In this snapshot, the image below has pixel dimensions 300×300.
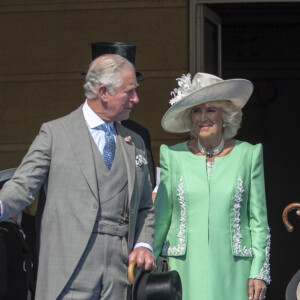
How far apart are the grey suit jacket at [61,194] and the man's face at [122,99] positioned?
178 mm

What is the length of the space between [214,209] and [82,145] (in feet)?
3.06

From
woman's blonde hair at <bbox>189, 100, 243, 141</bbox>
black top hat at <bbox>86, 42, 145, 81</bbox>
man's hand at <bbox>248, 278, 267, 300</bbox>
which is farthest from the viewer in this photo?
black top hat at <bbox>86, 42, 145, 81</bbox>

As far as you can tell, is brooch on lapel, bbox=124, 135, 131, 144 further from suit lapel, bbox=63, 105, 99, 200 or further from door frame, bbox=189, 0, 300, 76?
door frame, bbox=189, 0, 300, 76

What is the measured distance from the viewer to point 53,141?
4.56m

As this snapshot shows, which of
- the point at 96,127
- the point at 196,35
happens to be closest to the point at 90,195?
the point at 96,127

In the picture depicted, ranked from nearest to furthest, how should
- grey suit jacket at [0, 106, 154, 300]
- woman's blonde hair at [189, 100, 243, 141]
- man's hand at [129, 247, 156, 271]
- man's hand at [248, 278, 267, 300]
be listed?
grey suit jacket at [0, 106, 154, 300], man's hand at [129, 247, 156, 271], man's hand at [248, 278, 267, 300], woman's blonde hair at [189, 100, 243, 141]

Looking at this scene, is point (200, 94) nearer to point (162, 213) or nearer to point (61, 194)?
point (162, 213)

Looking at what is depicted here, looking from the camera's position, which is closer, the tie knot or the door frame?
the tie knot

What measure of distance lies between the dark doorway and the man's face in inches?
184

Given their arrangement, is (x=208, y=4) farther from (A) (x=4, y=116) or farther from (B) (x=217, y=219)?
(B) (x=217, y=219)

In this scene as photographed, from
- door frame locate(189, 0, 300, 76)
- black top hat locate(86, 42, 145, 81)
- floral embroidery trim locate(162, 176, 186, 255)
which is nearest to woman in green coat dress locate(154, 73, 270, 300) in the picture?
floral embroidery trim locate(162, 176, 186, 255)

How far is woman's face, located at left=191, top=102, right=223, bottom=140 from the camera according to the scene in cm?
526

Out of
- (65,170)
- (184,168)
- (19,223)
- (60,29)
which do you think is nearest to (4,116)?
(60,29)

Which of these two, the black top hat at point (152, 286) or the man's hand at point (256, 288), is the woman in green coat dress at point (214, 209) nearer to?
the man's hand at point (256, 288)
